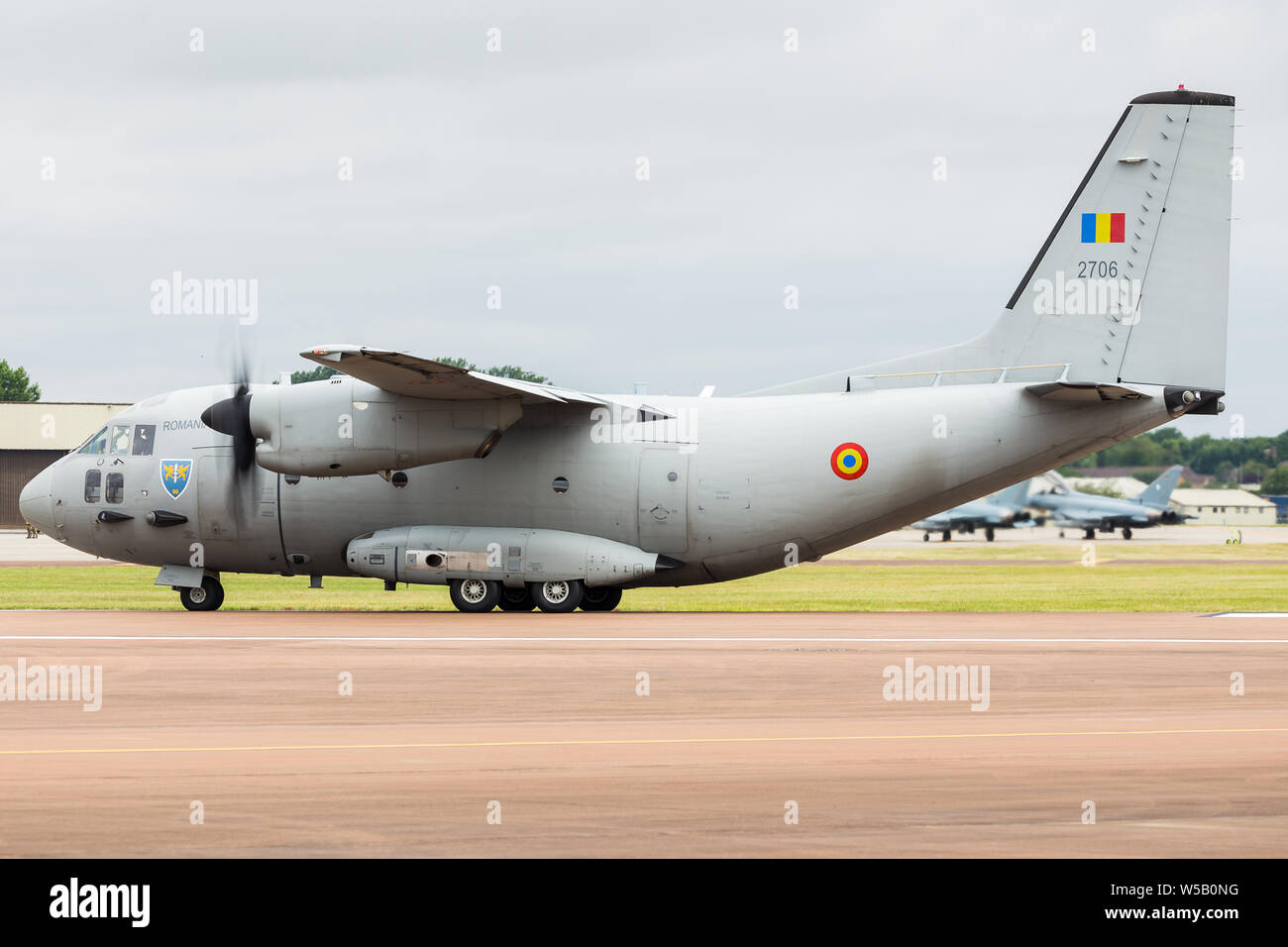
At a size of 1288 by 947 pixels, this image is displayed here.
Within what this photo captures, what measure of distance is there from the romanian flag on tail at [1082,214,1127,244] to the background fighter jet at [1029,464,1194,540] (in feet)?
224

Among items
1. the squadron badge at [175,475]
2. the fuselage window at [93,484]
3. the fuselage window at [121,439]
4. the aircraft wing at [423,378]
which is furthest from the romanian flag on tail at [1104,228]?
the fuselage window at [93,484]

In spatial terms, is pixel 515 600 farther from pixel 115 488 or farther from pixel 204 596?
pixel 115 488

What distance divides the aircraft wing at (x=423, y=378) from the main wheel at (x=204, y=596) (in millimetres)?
6688

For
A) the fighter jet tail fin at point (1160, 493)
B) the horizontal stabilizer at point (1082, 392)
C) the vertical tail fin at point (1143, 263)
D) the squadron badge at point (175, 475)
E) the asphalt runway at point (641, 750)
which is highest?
the vertical tail fin at point (1143, 263)

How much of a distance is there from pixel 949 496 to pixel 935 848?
59.3 ft

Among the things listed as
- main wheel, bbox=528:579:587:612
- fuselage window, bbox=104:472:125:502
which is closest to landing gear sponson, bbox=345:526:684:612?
main wheel, bbox=528:579:587:612

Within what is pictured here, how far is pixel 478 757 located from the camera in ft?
35.9

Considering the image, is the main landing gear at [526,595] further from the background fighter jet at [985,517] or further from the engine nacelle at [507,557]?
the background fighter jet at [985,517]

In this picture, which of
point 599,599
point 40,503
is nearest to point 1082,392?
point 599,599

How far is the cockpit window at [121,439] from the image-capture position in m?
28.3

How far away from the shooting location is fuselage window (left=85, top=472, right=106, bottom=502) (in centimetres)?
2833

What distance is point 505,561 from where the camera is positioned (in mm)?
26469

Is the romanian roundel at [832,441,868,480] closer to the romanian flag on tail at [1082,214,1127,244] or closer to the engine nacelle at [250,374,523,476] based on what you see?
the romanian flag on tail at [1082,214,1127,244]
